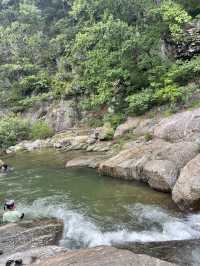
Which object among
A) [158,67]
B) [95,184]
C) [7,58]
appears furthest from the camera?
[7,58]

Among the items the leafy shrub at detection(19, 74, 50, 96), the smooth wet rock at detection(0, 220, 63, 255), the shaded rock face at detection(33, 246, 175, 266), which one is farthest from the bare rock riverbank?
the leafy shrub at detection(19, 74, 50, 96)

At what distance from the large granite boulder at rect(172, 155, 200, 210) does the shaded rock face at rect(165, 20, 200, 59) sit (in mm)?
18037

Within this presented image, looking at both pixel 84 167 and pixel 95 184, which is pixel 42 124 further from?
pixel 95 184

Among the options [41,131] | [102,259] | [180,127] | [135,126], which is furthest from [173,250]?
[41,131]

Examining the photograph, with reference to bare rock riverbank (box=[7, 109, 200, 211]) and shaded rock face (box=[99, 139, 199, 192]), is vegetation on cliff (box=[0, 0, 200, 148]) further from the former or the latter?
shaded rock face (box=[99, 139, 199, 192])

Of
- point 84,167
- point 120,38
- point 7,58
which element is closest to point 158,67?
point 120,38

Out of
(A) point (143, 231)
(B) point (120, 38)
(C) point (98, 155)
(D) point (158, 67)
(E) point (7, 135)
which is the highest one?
(B) point (120, 38)

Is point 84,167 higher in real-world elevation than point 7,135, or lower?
higher

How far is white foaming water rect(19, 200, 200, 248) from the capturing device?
10.6 metres

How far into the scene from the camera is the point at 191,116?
19.2 meters

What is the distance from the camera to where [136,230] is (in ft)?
36.4

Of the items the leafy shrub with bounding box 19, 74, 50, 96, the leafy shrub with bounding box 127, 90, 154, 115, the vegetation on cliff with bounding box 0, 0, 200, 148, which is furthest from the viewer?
the leafy shrub with bounding box 19, 74, 50, 96

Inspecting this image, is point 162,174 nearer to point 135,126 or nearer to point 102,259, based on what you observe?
point 102,259

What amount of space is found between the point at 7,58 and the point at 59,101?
1684 centimetres
